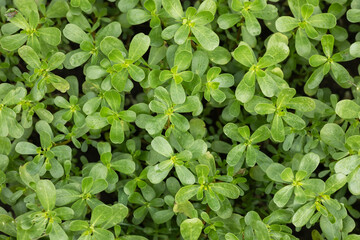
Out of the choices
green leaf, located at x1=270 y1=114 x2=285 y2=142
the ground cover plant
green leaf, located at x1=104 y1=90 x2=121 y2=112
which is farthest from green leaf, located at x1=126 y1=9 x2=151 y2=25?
green leaf, located at x1=270 y1=114 x2=285 y2=142

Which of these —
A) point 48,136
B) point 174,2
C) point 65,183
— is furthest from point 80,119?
point 174,2

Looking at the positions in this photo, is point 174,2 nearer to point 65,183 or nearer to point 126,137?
point 126,137

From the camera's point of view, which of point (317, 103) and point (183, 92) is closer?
point (183, 92)

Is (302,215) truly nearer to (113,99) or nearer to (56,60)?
(113,99)

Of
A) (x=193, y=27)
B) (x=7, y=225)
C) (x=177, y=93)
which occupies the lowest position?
(x=7, y=225)

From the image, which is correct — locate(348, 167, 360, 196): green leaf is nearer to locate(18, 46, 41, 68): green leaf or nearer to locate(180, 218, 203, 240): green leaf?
locate(180, 218, 203, 240): green leaf

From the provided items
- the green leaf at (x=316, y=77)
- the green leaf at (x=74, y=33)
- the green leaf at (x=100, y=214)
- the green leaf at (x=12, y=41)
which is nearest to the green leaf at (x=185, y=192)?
the green leaf at (x=100, y=214)

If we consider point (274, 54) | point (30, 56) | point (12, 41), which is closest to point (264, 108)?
point (274, 54)
